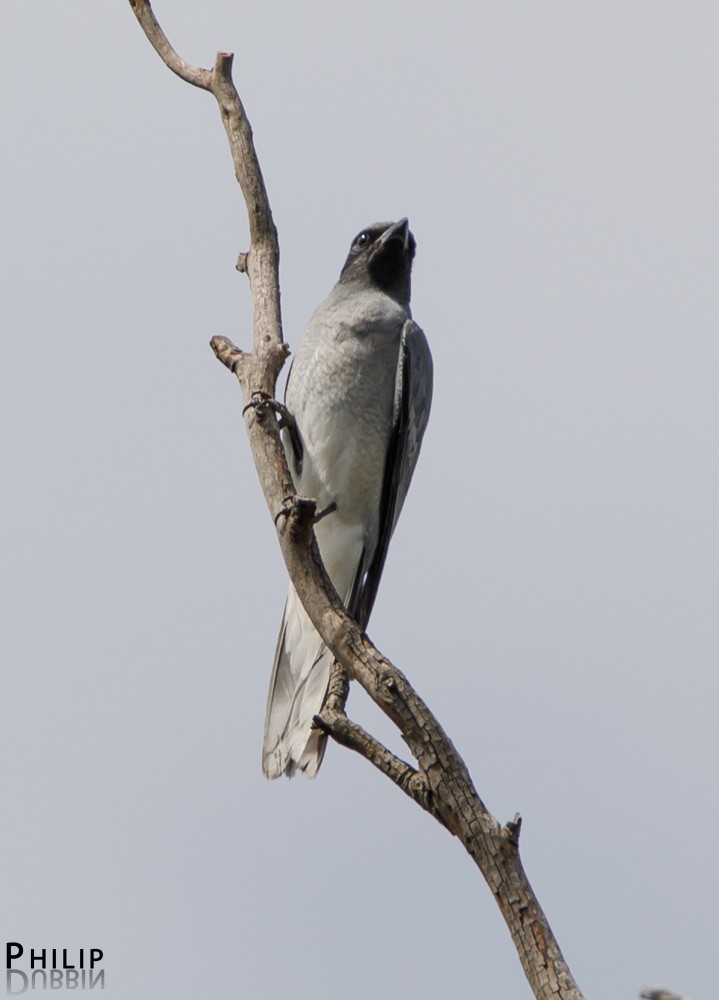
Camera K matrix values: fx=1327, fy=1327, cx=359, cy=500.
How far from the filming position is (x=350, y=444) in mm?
6797

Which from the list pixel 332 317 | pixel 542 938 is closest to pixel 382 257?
pixel 332 317

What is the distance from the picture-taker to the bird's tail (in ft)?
19.8

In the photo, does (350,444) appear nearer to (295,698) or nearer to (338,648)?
(295,698)

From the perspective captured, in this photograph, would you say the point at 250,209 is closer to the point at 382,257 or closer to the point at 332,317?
the point at 332,317

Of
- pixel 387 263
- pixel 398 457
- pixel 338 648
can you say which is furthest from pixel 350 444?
pixel 338 648

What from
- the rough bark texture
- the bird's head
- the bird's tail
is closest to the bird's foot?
the rough bark texture

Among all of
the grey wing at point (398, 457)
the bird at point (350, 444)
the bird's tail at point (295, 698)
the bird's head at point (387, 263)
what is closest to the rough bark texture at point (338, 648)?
the bird's tail at point (295, 698)

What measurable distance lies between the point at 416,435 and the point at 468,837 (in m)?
3.25

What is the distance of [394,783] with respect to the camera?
441 cm

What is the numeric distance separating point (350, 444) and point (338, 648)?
208cm

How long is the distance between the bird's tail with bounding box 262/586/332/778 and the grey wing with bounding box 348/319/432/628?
1.14ft

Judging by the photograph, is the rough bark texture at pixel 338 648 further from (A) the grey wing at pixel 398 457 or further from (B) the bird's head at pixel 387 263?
(B) the bird's head at pixel 387 263

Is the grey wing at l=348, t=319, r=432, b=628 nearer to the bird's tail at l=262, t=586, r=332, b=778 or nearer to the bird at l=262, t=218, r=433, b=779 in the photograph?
the bird at l=262, t=218, r=433, b=779

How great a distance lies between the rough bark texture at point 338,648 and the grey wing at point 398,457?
142 centimetres
